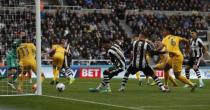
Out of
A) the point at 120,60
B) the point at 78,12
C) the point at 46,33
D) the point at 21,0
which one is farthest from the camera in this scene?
the point at 78,12

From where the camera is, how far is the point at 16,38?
24641mm

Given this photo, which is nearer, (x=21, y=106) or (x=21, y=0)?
(x=21, y=106)

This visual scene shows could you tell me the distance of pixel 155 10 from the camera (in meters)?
53.6

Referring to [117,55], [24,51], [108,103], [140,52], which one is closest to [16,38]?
[24,51]

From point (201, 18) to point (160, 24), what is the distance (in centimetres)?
464

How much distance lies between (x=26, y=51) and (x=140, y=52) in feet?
14.0

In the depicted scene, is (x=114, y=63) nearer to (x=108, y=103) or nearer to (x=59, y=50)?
(x=108, y=103)

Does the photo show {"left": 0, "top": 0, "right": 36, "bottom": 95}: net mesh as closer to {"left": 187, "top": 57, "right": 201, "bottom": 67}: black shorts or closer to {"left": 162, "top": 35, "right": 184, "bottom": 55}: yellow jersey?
{"left": 162, "top": 35, "right": 184, "bottom": 55}: yellow jersey

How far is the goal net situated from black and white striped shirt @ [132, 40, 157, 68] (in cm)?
374

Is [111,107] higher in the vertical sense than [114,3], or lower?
lower

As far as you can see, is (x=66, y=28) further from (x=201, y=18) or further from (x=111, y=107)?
(x=111, y=107)

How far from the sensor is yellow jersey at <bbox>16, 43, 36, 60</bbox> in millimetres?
21766

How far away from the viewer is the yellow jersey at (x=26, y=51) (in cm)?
2177

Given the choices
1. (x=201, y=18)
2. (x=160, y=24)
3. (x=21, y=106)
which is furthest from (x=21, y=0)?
(x=201, y=18)
